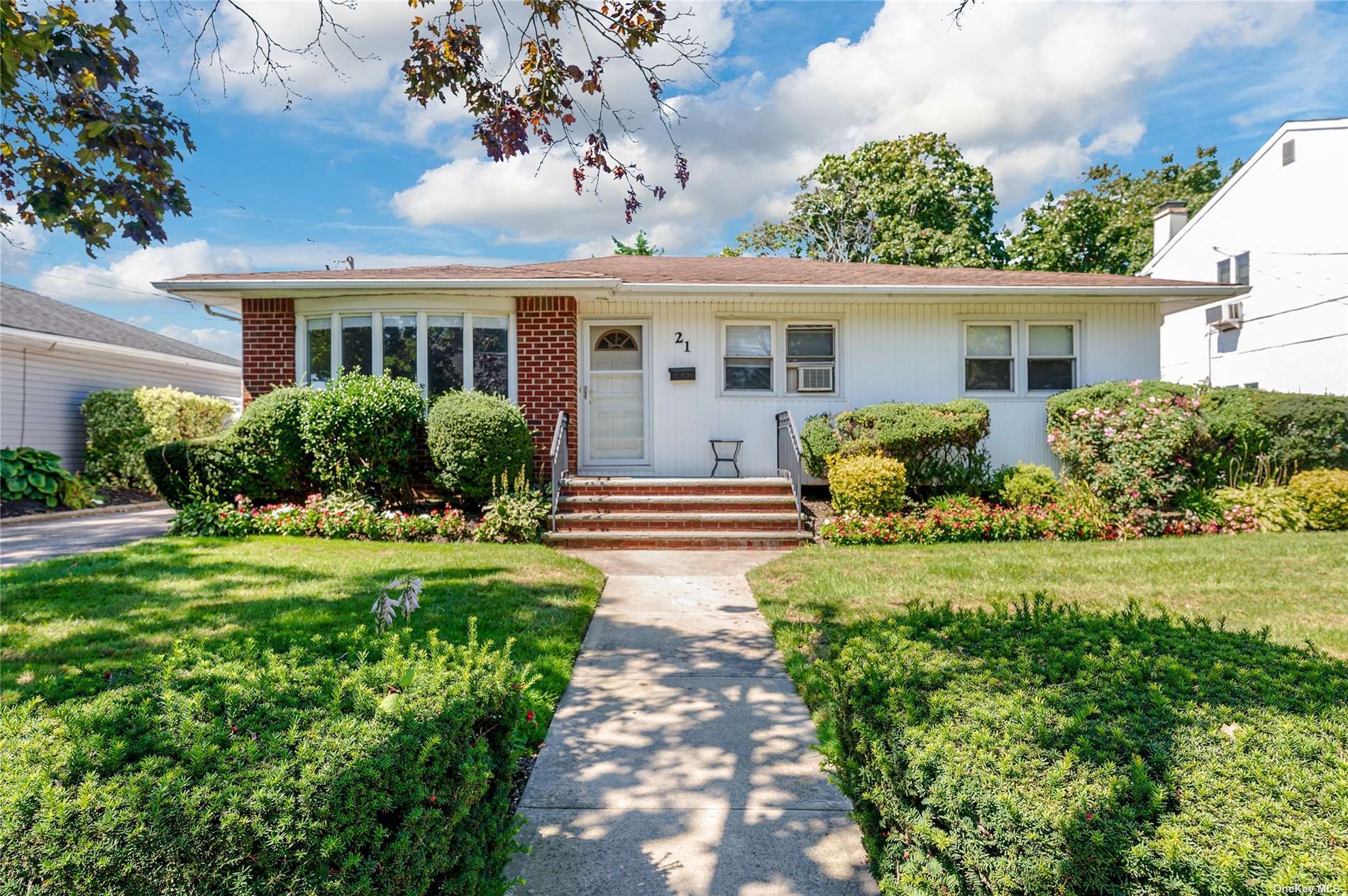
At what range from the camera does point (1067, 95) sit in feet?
29.5

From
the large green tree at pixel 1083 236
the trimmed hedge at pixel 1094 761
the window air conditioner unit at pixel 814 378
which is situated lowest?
the trimmed hedge at pixel 1094 761

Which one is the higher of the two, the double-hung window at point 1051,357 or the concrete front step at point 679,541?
the double-hung window at point 1051,357

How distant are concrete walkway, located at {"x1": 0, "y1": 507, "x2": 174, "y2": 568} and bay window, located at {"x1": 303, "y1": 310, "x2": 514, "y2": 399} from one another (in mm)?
2950

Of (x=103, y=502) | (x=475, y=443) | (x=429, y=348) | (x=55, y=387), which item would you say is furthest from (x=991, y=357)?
(x=55, y=387)

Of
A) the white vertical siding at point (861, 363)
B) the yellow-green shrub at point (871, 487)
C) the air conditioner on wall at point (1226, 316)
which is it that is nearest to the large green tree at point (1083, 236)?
the air conditioner on wall at point (1226, 316)

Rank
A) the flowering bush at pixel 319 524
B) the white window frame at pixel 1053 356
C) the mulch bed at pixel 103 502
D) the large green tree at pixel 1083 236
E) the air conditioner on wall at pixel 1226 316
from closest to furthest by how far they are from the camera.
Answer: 1. the flowering bush at pixel 319 524
2. the white window frame at pixel 1053 356
3. the mulch bed at pixel 103 502
4. the air conditioner on wall at pixel 1226 316
5. the large green tree at pixel 1083 236

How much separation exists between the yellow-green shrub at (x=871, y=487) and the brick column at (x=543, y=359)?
3917mm

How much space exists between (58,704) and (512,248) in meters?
14.1

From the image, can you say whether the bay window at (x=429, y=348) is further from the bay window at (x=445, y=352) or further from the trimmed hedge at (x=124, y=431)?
the trimmed hedge at (x=124, y=431)

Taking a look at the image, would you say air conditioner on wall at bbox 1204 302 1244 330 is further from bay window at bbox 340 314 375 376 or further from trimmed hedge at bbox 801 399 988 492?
bay window at bbox 340 314 375 376

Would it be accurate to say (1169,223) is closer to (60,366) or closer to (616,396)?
(616,396)

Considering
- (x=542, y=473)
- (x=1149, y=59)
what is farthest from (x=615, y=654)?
(x=1149, y=59)

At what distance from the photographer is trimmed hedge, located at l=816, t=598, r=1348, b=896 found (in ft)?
4.65

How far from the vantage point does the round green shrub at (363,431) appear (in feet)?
29.4
